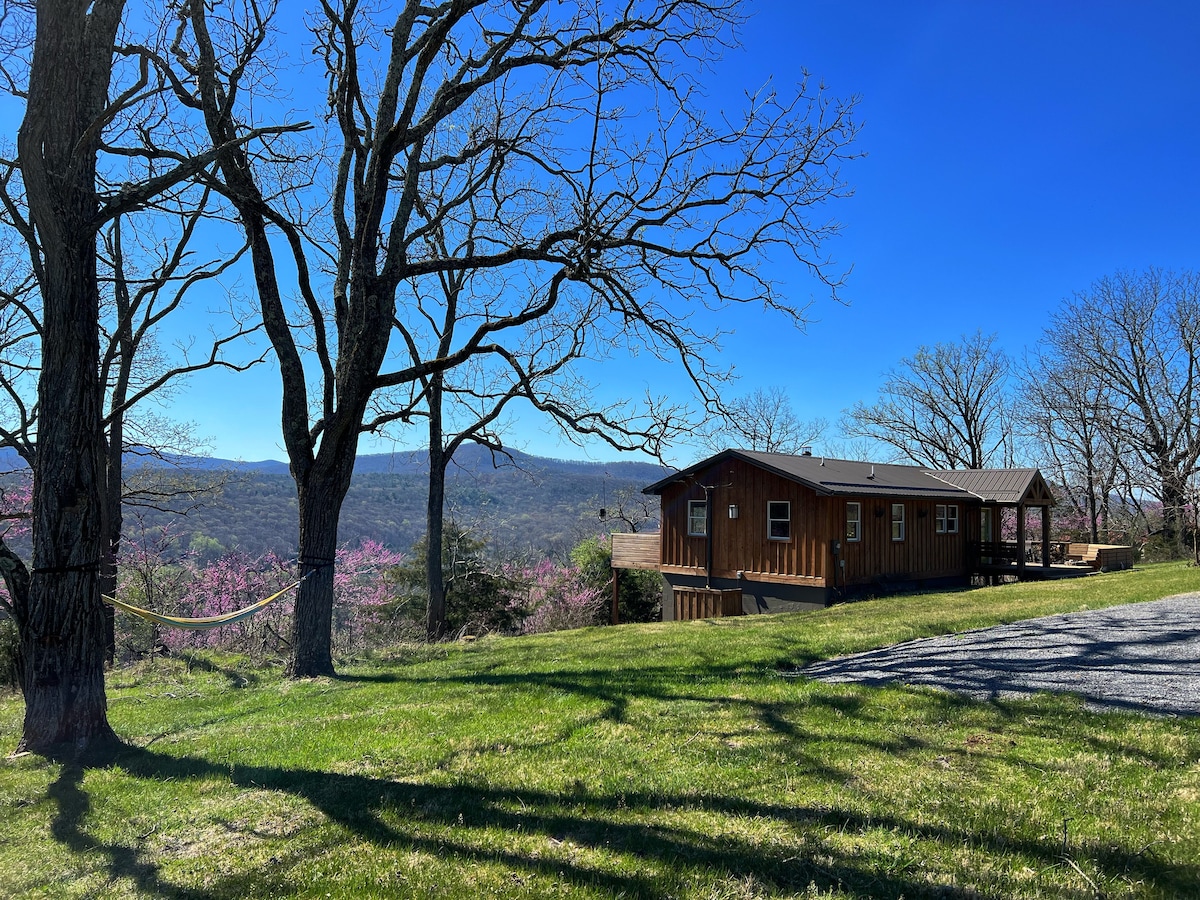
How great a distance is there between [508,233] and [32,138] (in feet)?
19.5

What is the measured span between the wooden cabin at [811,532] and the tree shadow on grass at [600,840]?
1636 cm

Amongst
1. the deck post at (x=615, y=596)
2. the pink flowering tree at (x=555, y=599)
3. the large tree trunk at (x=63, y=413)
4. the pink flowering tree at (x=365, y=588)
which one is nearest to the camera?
the large tree trunk at (x=63, y=413)

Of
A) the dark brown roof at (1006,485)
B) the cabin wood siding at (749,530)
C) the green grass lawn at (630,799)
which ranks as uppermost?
the dark brown roof at (1006,485)

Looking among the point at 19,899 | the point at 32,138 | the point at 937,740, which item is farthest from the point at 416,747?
the point at 32,138

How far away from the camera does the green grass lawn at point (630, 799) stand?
328 cm

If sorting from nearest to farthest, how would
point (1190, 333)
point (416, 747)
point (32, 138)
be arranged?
point (416, 747)
point (32, 138)
point (1190, 333)

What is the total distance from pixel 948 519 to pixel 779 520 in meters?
7.66

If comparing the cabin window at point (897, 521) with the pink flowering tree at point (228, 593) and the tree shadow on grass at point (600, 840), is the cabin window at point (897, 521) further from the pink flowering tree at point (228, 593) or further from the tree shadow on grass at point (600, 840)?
the tree shadow on grass at point (600, 840)

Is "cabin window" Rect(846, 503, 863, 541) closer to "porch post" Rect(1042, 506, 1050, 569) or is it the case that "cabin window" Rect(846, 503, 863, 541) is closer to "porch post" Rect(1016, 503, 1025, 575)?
"porch post" Rect(1016, 503, 1025, 575)

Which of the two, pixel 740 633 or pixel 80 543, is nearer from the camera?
pixel 80 543

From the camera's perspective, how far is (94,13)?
20.5 feet

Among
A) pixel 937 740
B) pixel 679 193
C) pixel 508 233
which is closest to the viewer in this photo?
pixel 937 740

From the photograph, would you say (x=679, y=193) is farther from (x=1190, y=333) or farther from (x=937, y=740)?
(x=1190, y=333)

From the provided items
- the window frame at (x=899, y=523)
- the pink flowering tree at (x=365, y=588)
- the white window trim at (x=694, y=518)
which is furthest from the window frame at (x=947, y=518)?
the pink flowering tree at (x=365, y=588)
